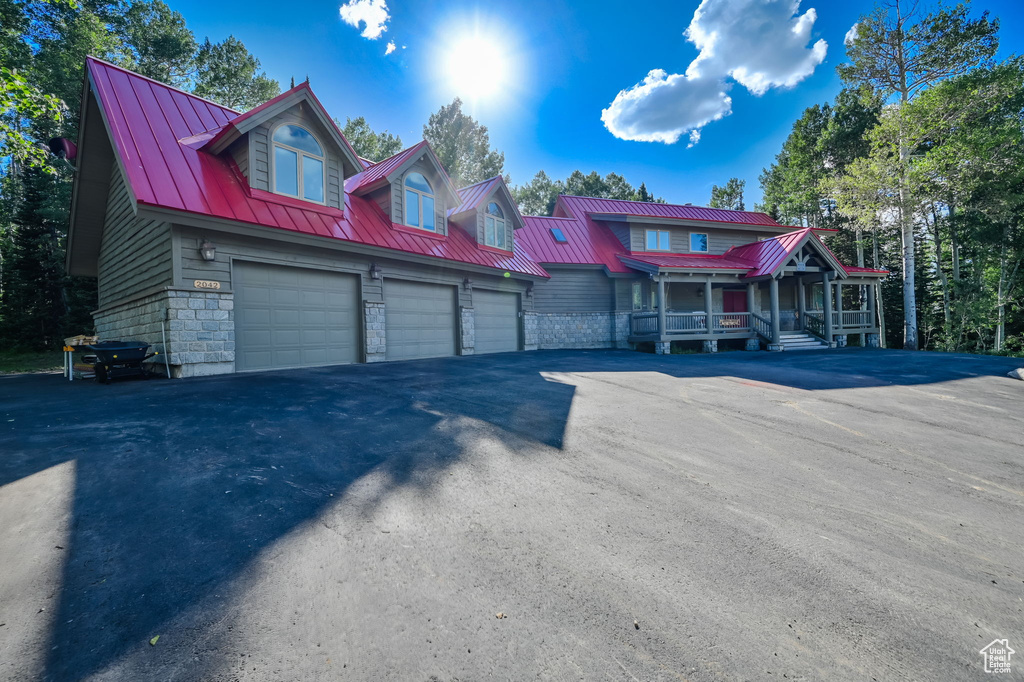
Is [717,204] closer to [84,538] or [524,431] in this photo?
[524,431]

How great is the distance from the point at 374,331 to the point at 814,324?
795 inches

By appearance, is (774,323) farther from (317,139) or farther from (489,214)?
(317,139)

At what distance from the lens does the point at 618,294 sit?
19.1 metres

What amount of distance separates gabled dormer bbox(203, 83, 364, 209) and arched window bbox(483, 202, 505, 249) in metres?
5.15

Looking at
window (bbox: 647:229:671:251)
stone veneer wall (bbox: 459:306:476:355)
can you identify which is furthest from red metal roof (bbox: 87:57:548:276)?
window (bbox: 647:229:671:251)

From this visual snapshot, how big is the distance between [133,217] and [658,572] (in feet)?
42.0

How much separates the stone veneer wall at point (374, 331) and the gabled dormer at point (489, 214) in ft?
16.7

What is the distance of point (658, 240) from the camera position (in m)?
20.8

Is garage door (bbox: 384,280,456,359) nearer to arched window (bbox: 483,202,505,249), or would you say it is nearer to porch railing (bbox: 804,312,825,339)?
arched window (bbox: 483,202,505,249)

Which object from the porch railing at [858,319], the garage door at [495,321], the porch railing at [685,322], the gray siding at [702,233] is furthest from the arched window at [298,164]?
the porch railing at [858,319]

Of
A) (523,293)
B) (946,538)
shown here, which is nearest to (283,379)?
(946,538)

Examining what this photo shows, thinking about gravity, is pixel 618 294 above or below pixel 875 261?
below

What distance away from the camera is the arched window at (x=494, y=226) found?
1470 centimetres

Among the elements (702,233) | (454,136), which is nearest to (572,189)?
(454,136)
